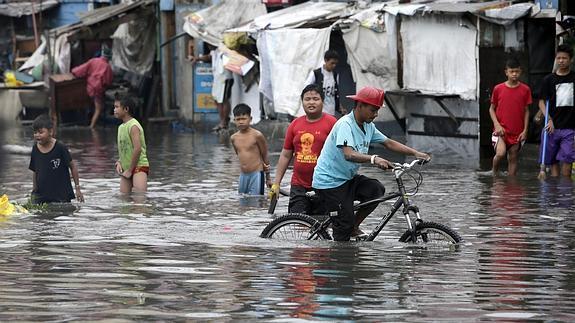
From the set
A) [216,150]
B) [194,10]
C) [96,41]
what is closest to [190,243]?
[216,150]

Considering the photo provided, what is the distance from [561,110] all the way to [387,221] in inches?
260

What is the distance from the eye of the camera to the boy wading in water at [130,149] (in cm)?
1591

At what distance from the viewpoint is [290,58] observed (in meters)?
24.7

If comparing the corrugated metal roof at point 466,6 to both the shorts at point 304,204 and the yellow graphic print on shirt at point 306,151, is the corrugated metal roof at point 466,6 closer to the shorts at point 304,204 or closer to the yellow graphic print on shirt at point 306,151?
the yellow graphic print on shirt at point 306,151

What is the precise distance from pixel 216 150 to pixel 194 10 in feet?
25.9

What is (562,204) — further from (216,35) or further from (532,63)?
(216,35)

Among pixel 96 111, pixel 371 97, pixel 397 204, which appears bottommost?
pixel 96 111

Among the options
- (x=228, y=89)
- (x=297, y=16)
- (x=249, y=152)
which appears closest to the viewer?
(x=249, y=152)

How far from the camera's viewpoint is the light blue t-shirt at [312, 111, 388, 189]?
36.4 feet

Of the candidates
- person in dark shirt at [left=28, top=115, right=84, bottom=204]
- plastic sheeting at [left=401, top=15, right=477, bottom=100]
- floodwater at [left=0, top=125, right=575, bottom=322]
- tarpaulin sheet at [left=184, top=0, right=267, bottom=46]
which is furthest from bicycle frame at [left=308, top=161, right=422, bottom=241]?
tarpaulin sheet at [left=184, top=0, right=267, bottom=46]

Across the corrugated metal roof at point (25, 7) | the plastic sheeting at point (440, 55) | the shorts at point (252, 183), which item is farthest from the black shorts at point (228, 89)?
the shorts at point (252, 183)

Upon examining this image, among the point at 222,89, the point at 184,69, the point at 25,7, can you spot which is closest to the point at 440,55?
the point at 222,89

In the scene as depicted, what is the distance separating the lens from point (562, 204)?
14.9 metres

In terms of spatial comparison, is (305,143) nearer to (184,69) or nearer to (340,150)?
(340,150)
